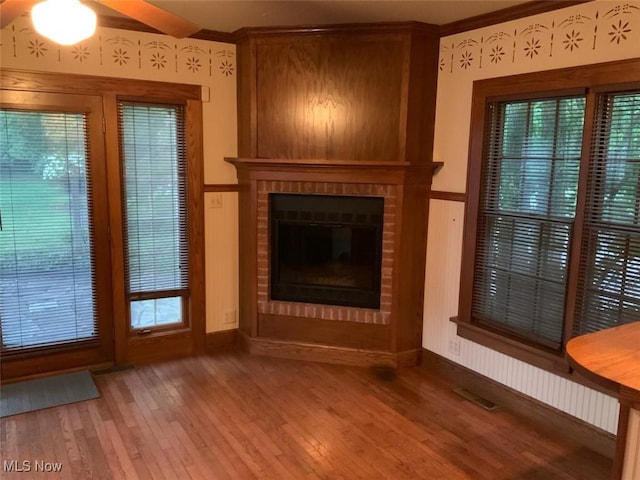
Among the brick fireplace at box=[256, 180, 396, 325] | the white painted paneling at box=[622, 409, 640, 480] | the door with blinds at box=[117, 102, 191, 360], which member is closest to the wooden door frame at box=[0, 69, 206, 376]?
the door with blinds at box=[117, 102, 191, 360]

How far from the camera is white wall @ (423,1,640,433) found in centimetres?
258

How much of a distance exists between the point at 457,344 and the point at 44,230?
287 cm

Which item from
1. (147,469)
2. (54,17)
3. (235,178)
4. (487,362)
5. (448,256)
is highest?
(54,17)

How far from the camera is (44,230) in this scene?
332cm

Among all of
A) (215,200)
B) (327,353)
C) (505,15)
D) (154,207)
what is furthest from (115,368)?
(505,15)

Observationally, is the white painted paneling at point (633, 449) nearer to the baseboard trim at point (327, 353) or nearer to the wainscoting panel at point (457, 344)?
the wainscoting panel at point (457, 344)

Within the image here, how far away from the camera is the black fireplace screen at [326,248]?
3.62 metres

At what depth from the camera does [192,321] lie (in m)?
3.95

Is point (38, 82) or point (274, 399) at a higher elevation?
point (38, 82)

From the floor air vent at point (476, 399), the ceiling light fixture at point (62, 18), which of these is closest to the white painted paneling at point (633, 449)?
the floor air vent at point (476, 399)

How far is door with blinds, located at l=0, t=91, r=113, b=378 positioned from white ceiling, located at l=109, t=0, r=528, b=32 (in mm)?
934

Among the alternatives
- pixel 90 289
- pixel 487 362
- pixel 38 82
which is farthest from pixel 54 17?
pixel 487 362

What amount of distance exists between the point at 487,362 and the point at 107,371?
8.56ft

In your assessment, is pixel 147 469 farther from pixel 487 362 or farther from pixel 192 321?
pixel 487 362
